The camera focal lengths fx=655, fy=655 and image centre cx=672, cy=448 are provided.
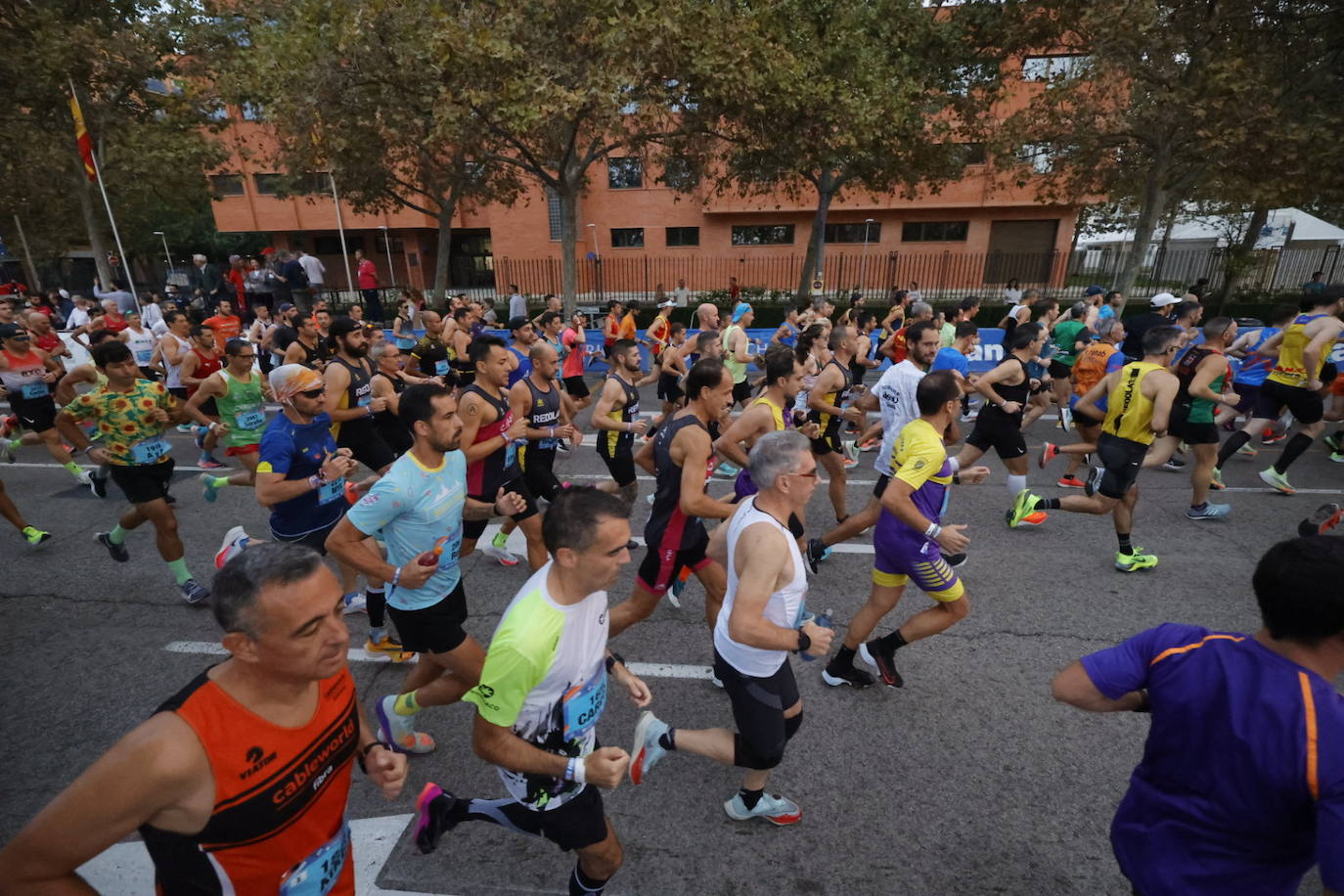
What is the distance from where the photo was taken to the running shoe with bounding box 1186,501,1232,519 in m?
6.53

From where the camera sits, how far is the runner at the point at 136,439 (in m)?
5.05

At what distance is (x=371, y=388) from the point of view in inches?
264

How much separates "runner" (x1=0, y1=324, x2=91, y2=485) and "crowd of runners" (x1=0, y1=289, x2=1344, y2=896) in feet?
0.14

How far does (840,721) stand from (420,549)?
2581 millimetres

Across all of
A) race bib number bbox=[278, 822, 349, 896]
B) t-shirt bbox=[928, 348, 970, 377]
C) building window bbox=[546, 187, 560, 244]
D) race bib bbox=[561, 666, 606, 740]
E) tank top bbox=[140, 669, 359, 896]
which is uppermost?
building window bbox=[546, 187, 560, 244]

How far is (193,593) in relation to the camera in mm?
5250

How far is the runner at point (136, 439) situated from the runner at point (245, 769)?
426 cm

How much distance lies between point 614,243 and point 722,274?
559 centimetres

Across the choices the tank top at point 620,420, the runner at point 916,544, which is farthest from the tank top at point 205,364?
the runner at point 916,544

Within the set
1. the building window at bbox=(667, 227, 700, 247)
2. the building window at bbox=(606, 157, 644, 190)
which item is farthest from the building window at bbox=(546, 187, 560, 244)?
the building window at bbox=(667, 227, 700, 247)

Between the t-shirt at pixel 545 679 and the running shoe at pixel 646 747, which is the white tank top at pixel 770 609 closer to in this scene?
the running shoe at pixel 646 747

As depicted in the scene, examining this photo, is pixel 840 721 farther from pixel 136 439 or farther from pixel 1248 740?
pixel 136 439

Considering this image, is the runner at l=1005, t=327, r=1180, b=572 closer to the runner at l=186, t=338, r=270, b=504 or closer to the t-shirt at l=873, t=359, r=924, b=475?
the t-shirt at l=873, t=359, r=924, b=475

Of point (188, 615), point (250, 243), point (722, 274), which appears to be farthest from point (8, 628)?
point (250, 243)
